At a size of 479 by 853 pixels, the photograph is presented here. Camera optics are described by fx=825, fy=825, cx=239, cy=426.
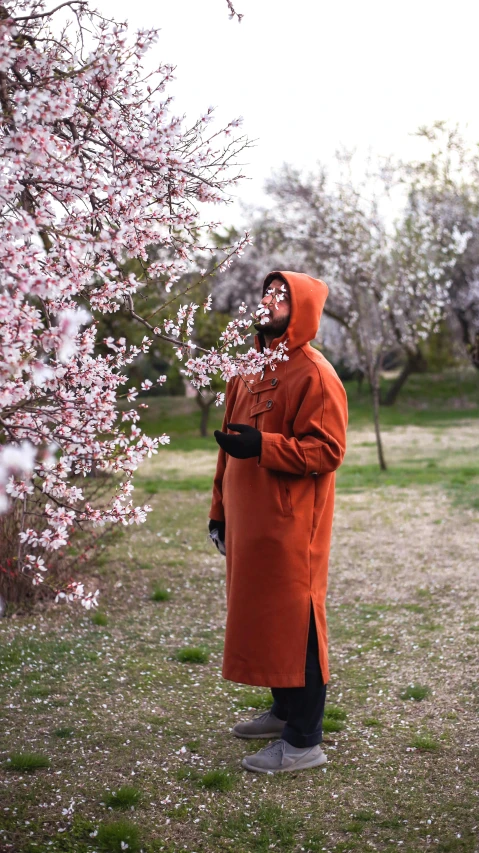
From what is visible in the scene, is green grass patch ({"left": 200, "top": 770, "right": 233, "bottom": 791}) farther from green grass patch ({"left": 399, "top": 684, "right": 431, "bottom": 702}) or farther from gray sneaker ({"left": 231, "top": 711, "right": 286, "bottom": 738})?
green grass patch ({"left": 399, "top": 684, "right": 431, "bottom": 702})

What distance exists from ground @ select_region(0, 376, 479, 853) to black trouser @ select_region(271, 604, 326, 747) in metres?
0.17

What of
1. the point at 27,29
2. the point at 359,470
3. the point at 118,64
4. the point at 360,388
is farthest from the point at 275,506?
the point at 360,388

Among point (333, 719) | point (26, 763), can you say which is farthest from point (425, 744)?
point (26, 763)

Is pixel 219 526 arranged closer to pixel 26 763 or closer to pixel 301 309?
pixel 301 309

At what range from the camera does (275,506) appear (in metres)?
3.65

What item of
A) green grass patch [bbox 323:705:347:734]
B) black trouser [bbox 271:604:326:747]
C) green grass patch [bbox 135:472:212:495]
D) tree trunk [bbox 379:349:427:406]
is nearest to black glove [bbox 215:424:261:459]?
black trouser [bbox 271:604:326:747]

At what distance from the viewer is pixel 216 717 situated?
178 inches

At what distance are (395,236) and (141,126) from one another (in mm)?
18041

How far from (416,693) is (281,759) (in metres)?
1.30

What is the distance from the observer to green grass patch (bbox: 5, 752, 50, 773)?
3750 mm

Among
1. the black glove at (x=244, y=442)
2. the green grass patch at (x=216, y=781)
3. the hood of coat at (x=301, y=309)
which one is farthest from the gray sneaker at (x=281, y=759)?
the hood of coat at (x=301, y=309)

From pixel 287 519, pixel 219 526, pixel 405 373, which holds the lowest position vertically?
pixel 219 526

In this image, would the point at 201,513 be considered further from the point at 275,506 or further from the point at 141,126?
the point at 141,126

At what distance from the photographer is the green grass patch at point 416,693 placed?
15.6ft
